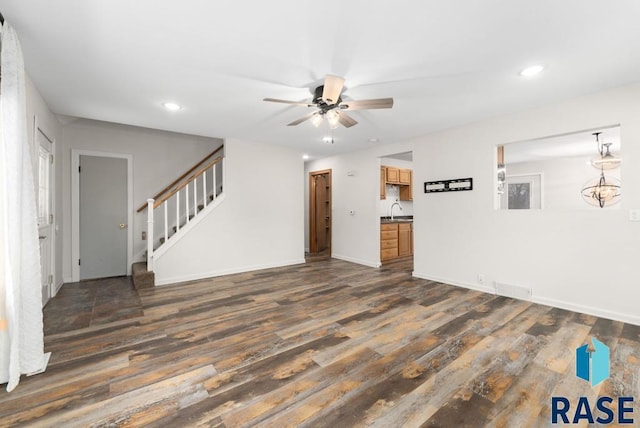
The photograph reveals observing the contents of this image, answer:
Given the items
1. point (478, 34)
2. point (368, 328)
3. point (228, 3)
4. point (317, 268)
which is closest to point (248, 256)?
point (317, 268)

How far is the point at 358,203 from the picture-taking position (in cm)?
604

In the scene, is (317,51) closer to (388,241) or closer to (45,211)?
(45,211)

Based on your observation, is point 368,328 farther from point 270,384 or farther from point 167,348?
point 167,348

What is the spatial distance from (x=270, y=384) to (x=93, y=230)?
461 cm

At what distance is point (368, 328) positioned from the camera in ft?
8.92

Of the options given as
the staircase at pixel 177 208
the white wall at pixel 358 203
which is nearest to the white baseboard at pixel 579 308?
the white wall at pixel 358 203

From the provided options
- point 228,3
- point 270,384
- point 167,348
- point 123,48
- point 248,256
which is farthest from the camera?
point 248,256

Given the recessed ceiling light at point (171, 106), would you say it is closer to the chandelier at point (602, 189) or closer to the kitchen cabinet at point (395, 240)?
the kitchen cabinet at point (395, 240)

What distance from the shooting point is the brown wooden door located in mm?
7078

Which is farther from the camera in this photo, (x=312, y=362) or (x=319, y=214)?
(x=319, y=214)

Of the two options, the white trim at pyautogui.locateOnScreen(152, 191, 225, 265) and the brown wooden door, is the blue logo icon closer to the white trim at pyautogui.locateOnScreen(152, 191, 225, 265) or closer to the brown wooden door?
the white trim at pyautogui.locateOnScreen(152, 191, 225, 265)

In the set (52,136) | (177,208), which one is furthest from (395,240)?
(52,136)

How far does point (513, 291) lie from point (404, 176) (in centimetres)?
409

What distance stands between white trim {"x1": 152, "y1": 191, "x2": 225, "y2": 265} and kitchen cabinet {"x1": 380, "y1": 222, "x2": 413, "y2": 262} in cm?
343
